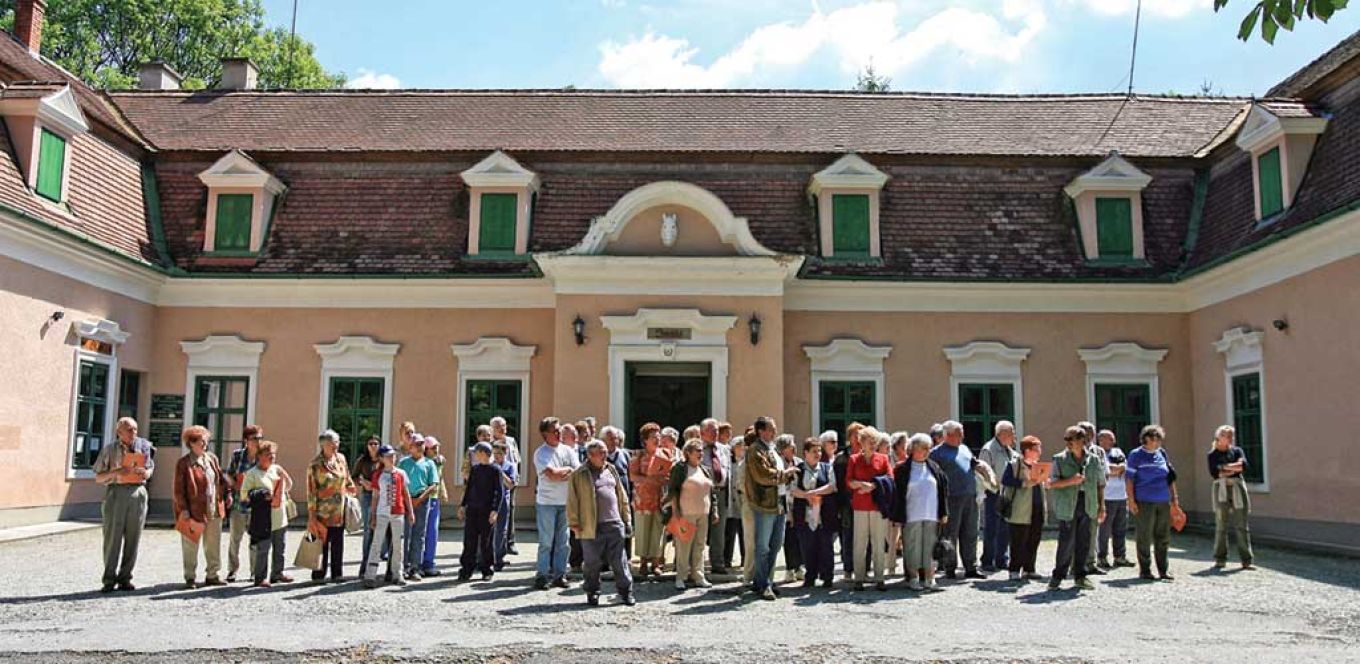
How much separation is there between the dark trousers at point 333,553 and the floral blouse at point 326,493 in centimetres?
8

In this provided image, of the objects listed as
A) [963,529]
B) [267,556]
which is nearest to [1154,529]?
[963,529]

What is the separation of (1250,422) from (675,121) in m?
9.90

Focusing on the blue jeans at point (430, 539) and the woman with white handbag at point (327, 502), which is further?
the blue jeans at point (430, 539)

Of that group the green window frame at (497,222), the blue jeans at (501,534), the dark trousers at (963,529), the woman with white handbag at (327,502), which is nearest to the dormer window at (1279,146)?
the dark trousers at (963,529)

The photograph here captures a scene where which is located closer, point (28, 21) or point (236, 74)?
point (28, 21)

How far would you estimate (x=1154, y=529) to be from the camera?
34.5 feet

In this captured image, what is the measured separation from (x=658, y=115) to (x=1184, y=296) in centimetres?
888

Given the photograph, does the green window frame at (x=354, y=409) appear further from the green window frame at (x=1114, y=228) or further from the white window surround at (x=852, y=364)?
the green window frame at (x=1114, y=228)

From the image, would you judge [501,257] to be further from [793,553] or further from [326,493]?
[793,553]

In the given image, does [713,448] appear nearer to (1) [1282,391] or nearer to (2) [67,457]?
(1) [1282,391]

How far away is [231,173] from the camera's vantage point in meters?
16.7

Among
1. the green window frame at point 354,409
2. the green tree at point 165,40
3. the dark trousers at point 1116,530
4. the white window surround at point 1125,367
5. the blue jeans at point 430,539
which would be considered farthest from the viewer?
the green tree at point 165,40

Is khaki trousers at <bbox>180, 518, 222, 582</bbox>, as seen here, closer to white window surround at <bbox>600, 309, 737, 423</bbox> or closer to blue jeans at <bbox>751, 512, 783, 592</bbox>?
blue jeans at <bbox>751, 512, 783, 592</bbox>

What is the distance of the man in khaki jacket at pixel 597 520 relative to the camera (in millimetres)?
8805
